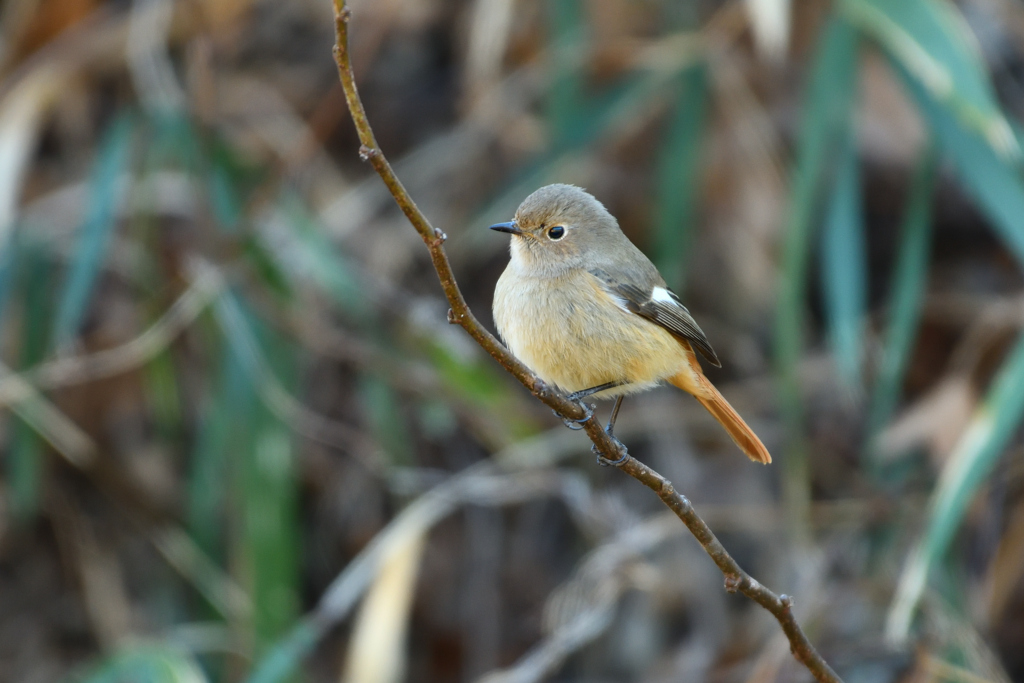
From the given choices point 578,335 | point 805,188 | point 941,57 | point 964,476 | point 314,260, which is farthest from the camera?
point 314,260

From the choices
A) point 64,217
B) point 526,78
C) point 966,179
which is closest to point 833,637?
point 966,179

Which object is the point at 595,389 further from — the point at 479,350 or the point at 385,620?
the point at 479,350

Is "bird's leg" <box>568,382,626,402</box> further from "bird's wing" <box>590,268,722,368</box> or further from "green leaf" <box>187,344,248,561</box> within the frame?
"green leaf" <box>187,344,248,561</box>

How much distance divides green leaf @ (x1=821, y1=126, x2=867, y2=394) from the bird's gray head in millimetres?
1094

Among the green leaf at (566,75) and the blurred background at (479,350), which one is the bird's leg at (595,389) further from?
the green leaf at (566,75)

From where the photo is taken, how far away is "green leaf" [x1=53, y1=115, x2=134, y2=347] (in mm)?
3695

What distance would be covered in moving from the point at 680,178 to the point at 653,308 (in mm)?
1589

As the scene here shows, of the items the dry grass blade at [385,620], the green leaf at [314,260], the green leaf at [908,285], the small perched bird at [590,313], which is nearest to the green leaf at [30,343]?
the green leaf at [314,260]

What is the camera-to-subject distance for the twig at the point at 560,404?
4.46ft

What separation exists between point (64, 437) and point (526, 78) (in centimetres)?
243

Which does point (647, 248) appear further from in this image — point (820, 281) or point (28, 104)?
point (28, 104)

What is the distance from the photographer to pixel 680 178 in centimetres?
Answer: 403

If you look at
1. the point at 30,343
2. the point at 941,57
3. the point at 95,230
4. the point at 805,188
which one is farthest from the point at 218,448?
the point at 941,57

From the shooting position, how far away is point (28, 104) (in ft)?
13.8
